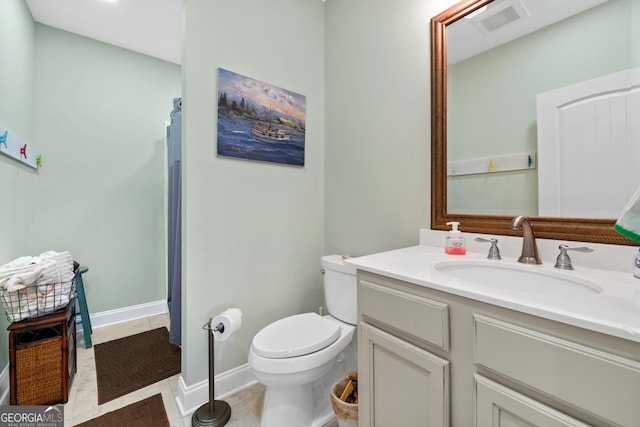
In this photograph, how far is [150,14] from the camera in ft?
6.77

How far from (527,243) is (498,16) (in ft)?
3.27

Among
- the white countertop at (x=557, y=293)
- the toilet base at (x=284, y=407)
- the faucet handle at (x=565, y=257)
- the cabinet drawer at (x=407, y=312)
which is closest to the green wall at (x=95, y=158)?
the toilet base at (x=284, y=407)

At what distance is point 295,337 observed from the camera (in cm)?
129

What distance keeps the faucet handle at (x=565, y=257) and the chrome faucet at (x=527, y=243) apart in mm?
62

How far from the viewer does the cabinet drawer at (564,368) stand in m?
0.49

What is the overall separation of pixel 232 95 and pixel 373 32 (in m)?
0.95

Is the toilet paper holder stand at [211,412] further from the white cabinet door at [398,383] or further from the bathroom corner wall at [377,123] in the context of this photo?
the bathroom corner wall at [377,123]

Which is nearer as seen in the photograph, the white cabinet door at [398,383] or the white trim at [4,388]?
the white cabinet door at [398,383]

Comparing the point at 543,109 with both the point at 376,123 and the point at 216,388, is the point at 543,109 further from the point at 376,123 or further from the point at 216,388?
the point at 216,388

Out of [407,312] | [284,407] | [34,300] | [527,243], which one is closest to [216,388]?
[284,407]

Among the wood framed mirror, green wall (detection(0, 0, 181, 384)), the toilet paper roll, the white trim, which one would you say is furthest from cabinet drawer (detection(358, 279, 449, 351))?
green wall (detection(0, 0, 181, 384))

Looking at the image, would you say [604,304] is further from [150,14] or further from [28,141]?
[28,141]

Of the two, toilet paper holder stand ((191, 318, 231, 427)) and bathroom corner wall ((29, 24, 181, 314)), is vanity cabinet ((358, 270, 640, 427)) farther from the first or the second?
bathroom corner wall ((29, 24, 181, 314))

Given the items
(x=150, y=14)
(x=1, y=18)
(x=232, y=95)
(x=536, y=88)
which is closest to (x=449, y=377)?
(x=536, y=88)
